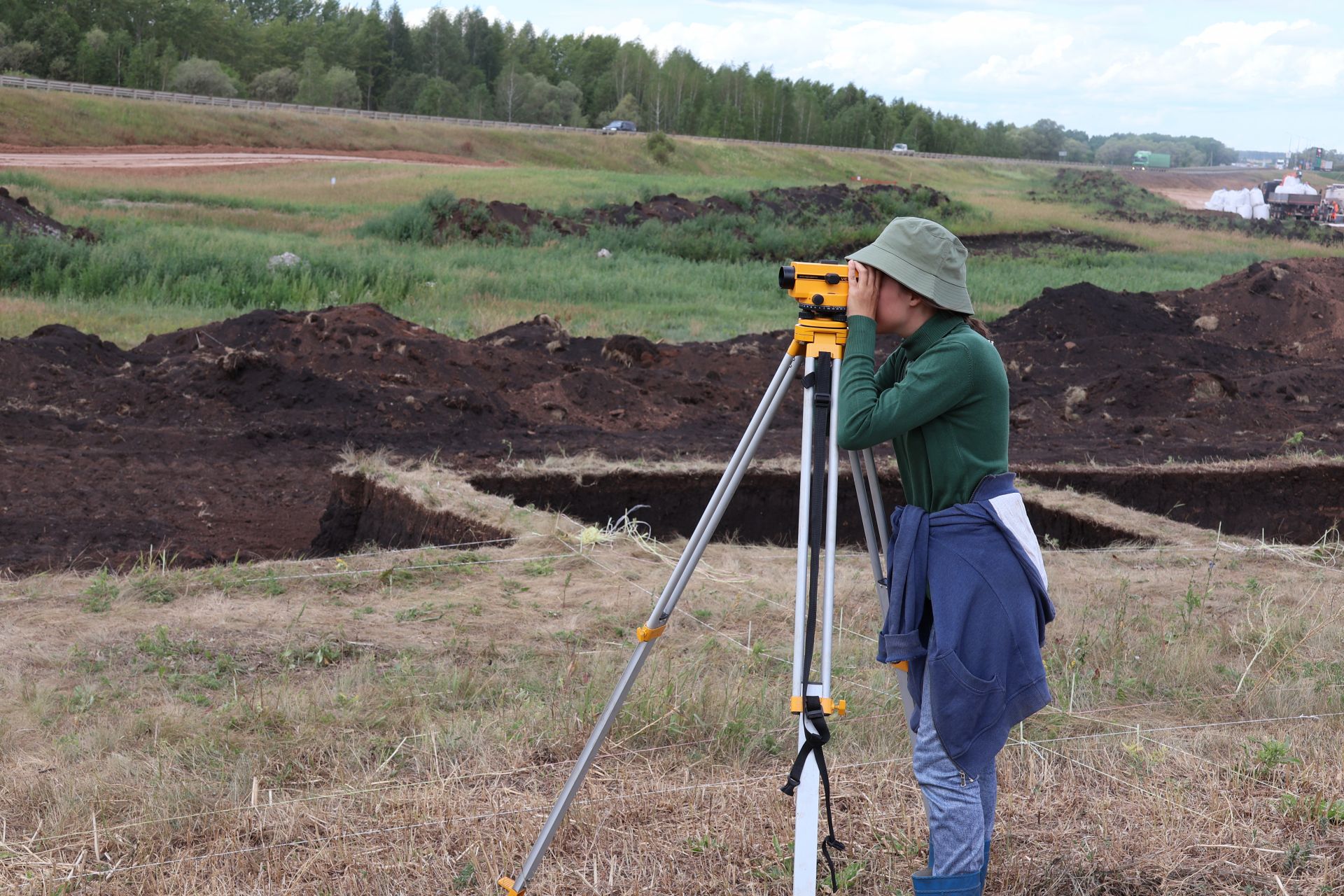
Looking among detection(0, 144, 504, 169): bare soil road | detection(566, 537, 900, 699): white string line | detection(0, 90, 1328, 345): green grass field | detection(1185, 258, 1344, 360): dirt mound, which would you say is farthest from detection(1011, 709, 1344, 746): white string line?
detection(0, 144, 504, 169): bare soil road

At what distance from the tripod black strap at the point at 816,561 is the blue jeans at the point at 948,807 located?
24 centimetres

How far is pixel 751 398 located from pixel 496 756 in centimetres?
971

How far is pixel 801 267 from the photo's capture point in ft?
9.00

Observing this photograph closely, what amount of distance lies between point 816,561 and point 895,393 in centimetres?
42

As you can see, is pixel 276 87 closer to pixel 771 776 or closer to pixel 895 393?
pixel 771 776

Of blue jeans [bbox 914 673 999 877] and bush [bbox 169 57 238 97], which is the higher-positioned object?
bush [bbox 169 57 238 97]

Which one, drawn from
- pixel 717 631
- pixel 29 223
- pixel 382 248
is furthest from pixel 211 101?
pixel 717 631

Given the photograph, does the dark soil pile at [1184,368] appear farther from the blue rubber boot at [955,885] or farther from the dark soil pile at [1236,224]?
the dark soil pile at [1236,224]

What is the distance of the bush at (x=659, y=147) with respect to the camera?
57281mm

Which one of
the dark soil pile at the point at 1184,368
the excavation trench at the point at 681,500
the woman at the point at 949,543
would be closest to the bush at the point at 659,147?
the dark soil pile at the point at 1184,368

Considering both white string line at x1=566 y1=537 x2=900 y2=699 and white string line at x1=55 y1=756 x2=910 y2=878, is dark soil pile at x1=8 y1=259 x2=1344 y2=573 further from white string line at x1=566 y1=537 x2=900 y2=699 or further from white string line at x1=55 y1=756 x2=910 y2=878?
white string line at x1=55 y1=756 x2=910 y2=878

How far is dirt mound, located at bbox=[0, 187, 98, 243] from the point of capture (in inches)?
708

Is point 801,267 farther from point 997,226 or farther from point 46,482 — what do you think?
point 997,226

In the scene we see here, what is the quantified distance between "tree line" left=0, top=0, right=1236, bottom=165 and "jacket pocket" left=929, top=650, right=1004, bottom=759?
6400cm
